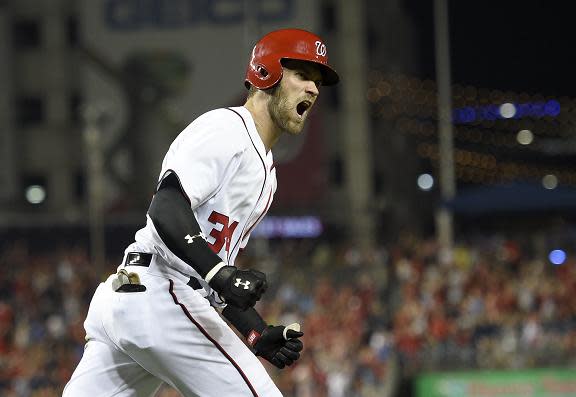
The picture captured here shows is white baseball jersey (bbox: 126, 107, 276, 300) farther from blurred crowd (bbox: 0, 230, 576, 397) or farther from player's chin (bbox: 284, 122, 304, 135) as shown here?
blurred crowd (bbox: 0, 230, 576, 397)

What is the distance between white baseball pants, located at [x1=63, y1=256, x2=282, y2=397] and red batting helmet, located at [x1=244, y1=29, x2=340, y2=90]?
0.72 meters

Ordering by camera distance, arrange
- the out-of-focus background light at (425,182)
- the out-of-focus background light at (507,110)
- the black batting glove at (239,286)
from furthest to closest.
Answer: the out-of-focus background light at (425,182) < the out-of-focus background light at (507,110) < the black batting glove at (239,286)

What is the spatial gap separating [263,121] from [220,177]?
0.36 meters

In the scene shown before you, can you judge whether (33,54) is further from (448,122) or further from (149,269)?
(149,269)

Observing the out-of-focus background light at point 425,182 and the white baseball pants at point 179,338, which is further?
the out-of-focus background light at point 425,182

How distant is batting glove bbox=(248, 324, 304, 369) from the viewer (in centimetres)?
353

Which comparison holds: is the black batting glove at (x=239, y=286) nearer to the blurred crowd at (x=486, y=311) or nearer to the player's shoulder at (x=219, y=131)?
the player's shoulder at (x=219, y=131)

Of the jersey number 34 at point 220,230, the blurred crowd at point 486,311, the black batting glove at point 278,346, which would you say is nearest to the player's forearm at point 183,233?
the jersey number 34 at point 220,230

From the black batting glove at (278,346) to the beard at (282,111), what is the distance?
695 millimetres

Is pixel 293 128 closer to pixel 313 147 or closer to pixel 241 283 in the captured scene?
pixel 241 283

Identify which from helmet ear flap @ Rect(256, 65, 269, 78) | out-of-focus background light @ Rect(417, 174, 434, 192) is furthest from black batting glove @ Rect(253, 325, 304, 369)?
out-of-focus background light @ Rect(417, 174, 434, 192)

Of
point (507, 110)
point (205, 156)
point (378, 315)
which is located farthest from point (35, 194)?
point (205, 156)

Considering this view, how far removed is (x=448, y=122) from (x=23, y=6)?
14.8m

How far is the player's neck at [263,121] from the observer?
12.1ft
